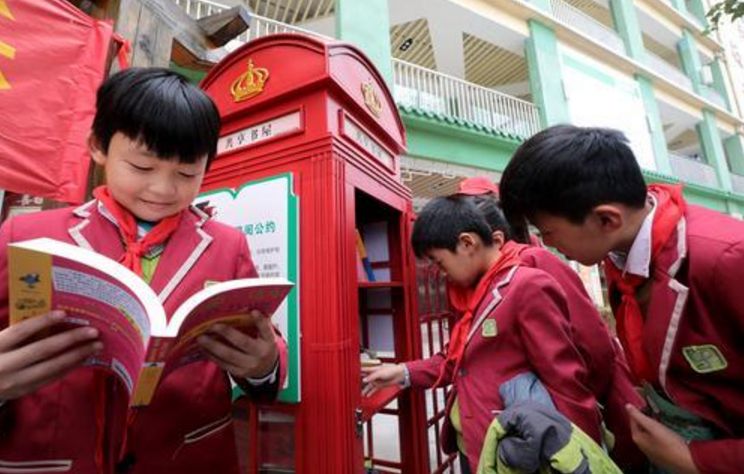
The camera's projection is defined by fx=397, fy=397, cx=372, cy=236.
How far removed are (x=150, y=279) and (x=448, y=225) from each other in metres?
1.04

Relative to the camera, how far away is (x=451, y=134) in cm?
595

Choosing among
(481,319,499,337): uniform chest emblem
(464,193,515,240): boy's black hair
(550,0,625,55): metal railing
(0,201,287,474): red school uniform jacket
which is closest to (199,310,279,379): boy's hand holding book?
(0,201,287,474): red school uniform jacket

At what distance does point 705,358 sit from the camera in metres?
0.81

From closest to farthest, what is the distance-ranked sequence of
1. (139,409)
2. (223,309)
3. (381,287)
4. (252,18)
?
(223,309) < (139,409) < (381,287) < (252,18)

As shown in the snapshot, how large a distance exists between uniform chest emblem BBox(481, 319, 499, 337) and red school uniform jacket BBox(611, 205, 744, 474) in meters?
0.42

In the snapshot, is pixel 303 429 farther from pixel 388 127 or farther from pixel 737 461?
pixel 388 127

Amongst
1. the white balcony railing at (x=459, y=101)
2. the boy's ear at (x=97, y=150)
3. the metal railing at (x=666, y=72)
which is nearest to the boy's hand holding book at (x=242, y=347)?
the boy's ear at (x=97, y=150)

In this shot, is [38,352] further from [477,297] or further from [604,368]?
[604,368]

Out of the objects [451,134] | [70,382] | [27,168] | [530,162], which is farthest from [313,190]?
[451,134]

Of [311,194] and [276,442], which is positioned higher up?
[311,194]

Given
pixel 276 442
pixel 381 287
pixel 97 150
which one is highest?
pixel 97 150

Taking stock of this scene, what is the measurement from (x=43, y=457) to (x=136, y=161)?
566mm

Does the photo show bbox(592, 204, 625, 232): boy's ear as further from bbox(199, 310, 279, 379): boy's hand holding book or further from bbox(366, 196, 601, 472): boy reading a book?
bbox(199, 310, 279, 379): boy's hand holding book

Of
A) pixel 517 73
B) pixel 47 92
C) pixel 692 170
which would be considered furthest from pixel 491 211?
pixel 692 170
